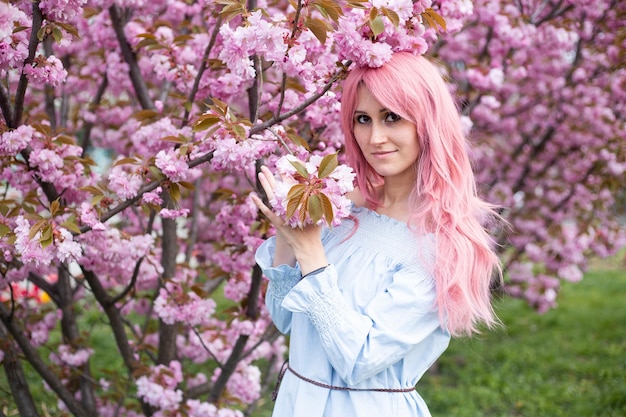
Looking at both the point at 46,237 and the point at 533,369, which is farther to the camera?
the point at 533,369

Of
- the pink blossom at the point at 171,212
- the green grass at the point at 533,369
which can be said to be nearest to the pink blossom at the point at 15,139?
the pink blossom at the point at 171,212

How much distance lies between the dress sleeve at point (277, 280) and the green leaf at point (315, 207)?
0.37 metres

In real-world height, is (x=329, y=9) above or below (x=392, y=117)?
above

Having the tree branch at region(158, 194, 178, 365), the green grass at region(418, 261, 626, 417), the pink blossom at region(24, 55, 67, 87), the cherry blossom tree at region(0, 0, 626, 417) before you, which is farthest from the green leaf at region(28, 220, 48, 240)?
the green grass at region(418, 261, 626, 417)

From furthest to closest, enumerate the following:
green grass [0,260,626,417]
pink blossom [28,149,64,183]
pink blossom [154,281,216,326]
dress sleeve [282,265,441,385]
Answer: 1. green grass [0,260,626,417]
2. pink blossom [154,281,216,326]
3. pink blossom [28,149,64,183]
4. dress sleeve [282,265,441,385]

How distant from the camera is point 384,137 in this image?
1.70 meters

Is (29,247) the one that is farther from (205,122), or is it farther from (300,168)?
(300,168)

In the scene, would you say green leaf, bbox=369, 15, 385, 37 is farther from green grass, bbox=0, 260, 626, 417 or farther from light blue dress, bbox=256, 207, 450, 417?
green grass, bbox=0, 260, 626, 417

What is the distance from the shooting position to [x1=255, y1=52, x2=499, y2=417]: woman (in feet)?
5.12

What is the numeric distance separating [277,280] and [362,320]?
0.33 m

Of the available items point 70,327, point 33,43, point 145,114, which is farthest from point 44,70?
point 70,327

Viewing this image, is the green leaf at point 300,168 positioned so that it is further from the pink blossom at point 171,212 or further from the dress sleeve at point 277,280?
the pink blossom at point 171,212

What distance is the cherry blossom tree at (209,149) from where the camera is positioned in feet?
5.81

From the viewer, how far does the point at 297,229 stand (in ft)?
5.09
